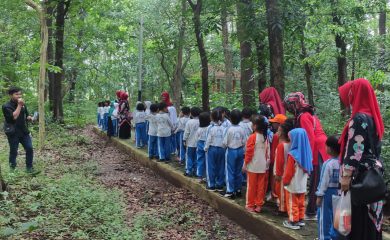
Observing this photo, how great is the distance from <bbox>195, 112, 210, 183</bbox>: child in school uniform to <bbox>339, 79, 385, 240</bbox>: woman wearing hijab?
4.42 metres

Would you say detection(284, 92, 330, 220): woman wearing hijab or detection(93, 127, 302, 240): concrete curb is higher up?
detection(284, 92, 330, 220): woman wearing hijab

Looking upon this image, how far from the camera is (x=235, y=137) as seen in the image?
6.77 m

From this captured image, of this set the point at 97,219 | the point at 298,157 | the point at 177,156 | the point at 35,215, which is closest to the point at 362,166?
the point at 298,157

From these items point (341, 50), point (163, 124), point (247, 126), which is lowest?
point (163, 124)

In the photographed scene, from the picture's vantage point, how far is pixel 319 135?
18.9 feet

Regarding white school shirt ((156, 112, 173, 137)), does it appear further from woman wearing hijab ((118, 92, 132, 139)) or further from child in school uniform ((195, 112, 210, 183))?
woman wearing hijab ((118, 92, 132, 139))

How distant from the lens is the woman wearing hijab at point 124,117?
45.9 ft

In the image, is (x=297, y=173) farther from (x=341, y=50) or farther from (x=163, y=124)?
(x=341, y=50)

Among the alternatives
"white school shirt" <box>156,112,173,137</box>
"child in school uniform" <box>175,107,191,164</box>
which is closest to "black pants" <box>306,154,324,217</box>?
"child in school uniform" <box>175,107,191,164</box>

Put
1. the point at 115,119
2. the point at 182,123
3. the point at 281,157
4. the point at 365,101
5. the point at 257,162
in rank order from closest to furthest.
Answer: the point at 365,101 → the point at 281,157 → the point at 257,162 → the point at 182,123 → the point at 115,119

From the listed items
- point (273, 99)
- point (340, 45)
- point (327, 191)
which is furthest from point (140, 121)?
point (327, 191)

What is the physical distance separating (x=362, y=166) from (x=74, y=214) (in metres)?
4.48

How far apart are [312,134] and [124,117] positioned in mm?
9732

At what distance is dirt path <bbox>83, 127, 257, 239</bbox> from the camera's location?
6.14 m
